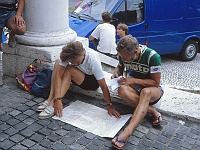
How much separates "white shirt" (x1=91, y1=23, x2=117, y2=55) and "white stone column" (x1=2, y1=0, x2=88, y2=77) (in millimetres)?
1932

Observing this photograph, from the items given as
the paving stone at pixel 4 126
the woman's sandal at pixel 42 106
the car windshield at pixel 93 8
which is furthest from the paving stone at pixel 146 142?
the car windshield at pixel 93 8

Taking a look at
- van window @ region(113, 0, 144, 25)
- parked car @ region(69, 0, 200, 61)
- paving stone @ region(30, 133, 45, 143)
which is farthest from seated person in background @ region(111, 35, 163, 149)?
van window @ region(113, 0, 144, 25)

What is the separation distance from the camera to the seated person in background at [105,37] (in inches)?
253

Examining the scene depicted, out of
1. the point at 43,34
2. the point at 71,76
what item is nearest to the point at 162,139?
the point at 71,76

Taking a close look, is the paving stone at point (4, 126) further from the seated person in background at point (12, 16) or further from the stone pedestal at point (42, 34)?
the seated person in background at point (12, 16)

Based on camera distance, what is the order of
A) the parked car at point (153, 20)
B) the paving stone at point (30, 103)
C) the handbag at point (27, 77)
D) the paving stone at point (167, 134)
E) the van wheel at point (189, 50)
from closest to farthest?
the paving stone at point (167, 134), the paving stone at point (30, 103), the handbag at point (27, 77), the parked car at point (153, 20), the van wheel at point (189, 50)

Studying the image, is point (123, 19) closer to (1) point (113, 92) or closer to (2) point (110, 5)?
(2) point (110, 5)

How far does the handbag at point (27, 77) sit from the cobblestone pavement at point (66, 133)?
31 centimetres

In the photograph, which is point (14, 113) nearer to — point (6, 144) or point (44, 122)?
point (44, 122)

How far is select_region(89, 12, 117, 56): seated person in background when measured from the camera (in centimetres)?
642

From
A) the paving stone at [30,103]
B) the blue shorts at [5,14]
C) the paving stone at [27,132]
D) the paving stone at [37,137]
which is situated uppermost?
the blue shorts at [5,14]

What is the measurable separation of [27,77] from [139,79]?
155 centimetres

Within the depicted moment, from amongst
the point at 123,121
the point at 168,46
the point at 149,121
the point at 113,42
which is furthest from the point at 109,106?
the point at 168,46

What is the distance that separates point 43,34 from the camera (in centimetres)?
436
